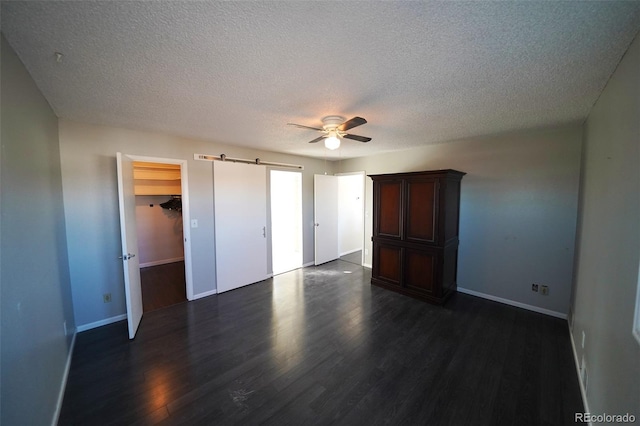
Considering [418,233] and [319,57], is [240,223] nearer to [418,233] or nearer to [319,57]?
[418,233]

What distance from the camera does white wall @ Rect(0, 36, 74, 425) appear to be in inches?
45.9

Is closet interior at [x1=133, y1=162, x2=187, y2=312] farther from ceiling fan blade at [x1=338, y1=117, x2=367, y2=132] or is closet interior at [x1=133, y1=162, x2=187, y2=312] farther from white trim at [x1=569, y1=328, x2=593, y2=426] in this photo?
white trim at [x1=569, y1=328, x2=593, y2=426]

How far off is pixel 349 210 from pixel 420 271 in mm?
3218

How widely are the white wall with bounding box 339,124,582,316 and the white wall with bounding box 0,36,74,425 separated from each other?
4555mm

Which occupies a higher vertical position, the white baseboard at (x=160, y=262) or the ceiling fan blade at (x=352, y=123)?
the ceiling fan blade at (x=352, y=123)

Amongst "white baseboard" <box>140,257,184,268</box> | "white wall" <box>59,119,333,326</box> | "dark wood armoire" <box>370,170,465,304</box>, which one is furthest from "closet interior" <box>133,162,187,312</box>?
"dark wood armoire" <box>370,170,465,304</box>

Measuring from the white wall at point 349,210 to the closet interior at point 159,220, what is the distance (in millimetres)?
3846

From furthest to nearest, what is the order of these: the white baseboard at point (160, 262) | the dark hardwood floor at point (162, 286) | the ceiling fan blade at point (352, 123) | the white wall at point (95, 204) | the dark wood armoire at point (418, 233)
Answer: the white baseboard at point (160, 262), the dark hardwood floor at point (162, 286), the dark wood armoire at point (418, 233), the white wall at point (95, 204), the ceiling fan blade at point (352, 123)

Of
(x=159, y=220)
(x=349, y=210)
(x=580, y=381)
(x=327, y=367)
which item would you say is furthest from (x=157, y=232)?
(x=580, y=381)

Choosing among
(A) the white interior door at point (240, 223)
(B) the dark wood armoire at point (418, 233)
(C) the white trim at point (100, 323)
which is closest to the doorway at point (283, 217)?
(A) the white interior door at point (240, 223)

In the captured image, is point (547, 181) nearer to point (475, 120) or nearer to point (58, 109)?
point (475, 120)

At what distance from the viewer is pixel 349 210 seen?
652cm

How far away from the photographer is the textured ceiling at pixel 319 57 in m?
1.07

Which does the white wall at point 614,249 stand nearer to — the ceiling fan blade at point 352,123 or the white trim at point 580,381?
the white trim at point 580,381
